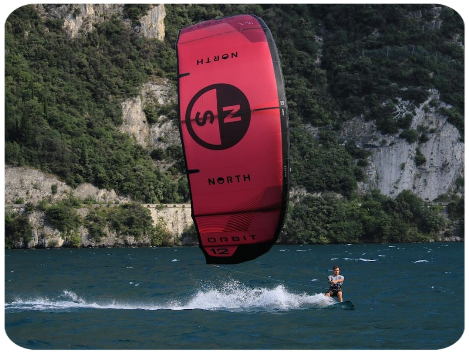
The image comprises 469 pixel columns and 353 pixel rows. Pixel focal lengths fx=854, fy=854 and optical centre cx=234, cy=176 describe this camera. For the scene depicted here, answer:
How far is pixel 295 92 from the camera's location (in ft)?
328

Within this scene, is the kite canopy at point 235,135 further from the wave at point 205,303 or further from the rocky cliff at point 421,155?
the rocky cliff at point 421,155

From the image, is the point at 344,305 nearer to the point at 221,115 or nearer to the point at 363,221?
the point at 221,115

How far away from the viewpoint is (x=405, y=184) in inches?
3612

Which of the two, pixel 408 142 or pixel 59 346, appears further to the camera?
pixel 408 142

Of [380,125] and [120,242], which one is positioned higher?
[380,125]

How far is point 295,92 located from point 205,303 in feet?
238

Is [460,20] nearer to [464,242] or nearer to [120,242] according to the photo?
[464,242]

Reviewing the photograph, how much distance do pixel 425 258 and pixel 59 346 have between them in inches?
1490

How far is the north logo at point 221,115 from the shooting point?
59.9 ft

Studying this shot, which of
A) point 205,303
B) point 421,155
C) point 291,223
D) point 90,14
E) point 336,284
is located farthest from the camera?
point 421,155

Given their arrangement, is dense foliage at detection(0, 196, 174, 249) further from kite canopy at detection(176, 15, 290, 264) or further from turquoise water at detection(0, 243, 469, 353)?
kite canopy at detection(176, 15, 290, 264)

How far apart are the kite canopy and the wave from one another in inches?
377

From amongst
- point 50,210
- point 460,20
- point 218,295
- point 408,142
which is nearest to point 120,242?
point 50,210

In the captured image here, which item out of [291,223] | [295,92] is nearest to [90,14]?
[295,92]
